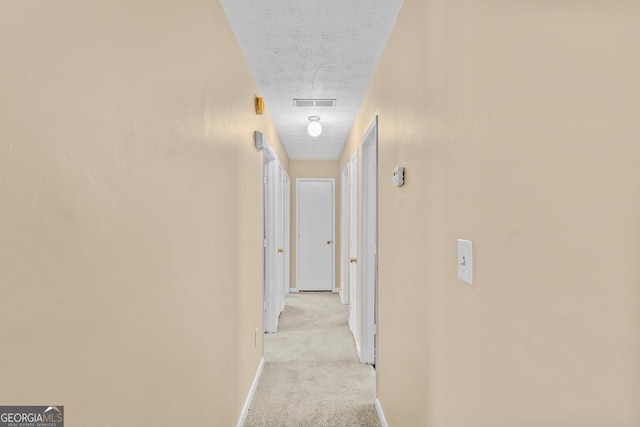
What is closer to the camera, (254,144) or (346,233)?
(254,144)

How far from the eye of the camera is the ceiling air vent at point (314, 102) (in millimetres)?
3338

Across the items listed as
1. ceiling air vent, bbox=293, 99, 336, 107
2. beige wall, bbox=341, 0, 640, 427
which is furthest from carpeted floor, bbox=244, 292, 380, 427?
ceiling air vent, bbox=293, 99, 336, 107

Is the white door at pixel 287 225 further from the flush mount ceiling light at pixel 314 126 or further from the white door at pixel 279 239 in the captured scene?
the flush mount ceiling light at pixel 314 126

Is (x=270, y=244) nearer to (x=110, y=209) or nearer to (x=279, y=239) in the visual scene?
(x=279, y=239)

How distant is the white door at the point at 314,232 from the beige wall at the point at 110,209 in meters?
4.68

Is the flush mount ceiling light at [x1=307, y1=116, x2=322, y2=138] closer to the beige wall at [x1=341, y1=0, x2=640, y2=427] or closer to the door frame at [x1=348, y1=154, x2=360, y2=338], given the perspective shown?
the door frame at [x1=348, y1=154, x2=360, y2=338]

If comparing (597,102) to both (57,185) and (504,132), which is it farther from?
(57,185)

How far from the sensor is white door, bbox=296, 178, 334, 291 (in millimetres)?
6461

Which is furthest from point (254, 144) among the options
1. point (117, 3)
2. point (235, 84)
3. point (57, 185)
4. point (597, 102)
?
point (597, 102)

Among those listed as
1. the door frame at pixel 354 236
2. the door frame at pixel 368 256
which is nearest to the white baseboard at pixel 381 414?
the door frame at pixel 368 256

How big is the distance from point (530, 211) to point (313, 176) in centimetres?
576

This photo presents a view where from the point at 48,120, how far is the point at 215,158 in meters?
1.09

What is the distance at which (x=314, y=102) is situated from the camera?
11.1 feet

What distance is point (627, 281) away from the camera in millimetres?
593
